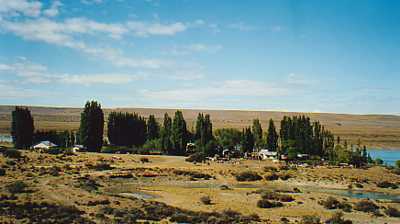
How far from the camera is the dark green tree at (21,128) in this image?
309 ft

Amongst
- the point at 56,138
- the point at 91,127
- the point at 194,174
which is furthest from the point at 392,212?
the point at 56,138

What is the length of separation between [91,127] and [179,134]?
20.5 meters

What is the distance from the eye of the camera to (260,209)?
1714 inches

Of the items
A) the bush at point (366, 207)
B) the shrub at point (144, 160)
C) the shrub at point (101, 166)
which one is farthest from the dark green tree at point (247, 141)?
the bush at point (366, 207)

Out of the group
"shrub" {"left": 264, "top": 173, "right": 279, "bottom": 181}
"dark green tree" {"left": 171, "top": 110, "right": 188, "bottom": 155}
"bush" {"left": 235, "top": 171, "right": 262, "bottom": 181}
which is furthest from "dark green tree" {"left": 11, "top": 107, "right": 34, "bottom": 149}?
"shrub" {"left": 264, "top": 173, "right": 279, "bottom": 181}

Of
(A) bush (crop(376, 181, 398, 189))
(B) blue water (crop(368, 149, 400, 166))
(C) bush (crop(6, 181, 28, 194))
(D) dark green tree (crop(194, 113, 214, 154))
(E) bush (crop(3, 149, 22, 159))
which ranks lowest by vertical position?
(B) blue water (crop(368, 149, 400, 166))

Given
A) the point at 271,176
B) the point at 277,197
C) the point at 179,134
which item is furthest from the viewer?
the point at 179,134

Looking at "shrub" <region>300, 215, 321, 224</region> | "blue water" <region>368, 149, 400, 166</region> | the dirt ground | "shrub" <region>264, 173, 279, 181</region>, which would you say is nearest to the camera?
"shrub" <region>300, 215, 321, 224</region>

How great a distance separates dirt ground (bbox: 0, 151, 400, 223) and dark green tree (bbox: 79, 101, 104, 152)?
Result: 8153 millimetres

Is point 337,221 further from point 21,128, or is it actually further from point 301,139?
point 21,128

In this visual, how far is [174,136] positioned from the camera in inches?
3979

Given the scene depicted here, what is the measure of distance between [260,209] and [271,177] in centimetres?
2797

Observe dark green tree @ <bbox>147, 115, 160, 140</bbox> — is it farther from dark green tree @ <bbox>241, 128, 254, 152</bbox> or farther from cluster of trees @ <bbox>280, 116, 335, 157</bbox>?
cluster of trees @ <bbox>280, 116, 335, 157</bbox>

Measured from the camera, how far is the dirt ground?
1642 inches
